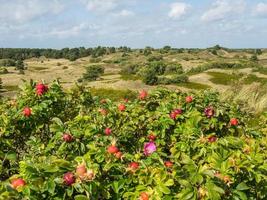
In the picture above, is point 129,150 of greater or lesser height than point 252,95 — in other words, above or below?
above

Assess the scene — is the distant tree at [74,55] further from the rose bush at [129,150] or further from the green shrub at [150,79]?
the rose bush at [129,150]

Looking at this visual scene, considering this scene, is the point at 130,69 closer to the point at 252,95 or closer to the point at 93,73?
the point at 93,73

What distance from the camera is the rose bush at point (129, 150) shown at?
3.72 metres

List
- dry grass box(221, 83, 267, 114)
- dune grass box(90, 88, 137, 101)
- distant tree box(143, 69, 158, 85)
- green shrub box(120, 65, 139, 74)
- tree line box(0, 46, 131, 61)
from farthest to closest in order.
Result: tree line box(0, 46, 131, 61) → green shrub box(120, 65, 139, 74) → distant tree box(143, 69, 158, 85) → dry grass box(221, 83, 267, 114) → dune grass box(90, 88, 137, 101)

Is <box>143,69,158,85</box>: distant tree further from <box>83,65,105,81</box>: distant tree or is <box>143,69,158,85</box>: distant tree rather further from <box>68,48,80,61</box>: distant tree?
<box>68,48,80,61</box>: distant tree

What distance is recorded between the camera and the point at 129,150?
5965mm

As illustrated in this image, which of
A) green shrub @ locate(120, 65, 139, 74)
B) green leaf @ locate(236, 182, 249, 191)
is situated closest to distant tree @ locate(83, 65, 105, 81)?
green shrub @ locate(120, 65, 139, 74)

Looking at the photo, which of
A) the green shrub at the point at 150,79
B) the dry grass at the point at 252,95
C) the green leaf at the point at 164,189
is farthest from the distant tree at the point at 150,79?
the green leaf at the point at 164,189

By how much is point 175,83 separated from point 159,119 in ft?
161

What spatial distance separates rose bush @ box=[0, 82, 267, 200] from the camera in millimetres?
3723

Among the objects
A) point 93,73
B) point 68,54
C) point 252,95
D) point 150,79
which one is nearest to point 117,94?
point 252,95

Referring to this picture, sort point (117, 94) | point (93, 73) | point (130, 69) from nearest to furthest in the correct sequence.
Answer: point (117, 94) < point (93, 73) < point (130, 69)

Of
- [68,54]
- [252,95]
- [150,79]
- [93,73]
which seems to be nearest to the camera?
[252,95]

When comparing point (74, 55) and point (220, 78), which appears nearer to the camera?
point (220, 78)
